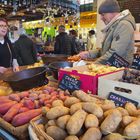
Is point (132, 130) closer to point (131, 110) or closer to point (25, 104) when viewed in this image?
point (131, 110)

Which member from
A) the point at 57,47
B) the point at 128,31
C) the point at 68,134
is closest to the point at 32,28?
the point at 57,47

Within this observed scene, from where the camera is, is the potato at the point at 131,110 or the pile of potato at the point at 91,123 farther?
the potato at the point at 131,110

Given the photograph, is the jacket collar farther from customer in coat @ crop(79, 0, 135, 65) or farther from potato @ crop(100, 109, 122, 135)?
potato @ crop(100, 109, 122, 135)

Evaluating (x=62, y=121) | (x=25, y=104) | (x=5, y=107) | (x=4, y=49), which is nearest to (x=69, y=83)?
(x=25, y=104)

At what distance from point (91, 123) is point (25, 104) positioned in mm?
542

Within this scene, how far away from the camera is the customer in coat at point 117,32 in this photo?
8.43ft

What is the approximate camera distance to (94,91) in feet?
5.66

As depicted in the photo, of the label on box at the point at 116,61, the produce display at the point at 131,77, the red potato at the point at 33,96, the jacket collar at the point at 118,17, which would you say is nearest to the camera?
the red potato at the point at 33,96

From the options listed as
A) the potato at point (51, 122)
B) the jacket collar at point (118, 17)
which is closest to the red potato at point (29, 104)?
the potato at point (51, 122)

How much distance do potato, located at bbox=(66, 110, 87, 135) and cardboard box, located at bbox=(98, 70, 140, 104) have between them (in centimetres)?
47

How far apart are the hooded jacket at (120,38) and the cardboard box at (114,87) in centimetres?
81

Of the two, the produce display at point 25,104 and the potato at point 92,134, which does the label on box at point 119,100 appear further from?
the potato at point 92,134

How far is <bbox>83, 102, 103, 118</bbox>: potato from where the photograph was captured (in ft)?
3.89

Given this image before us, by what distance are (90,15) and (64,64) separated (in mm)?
12461
